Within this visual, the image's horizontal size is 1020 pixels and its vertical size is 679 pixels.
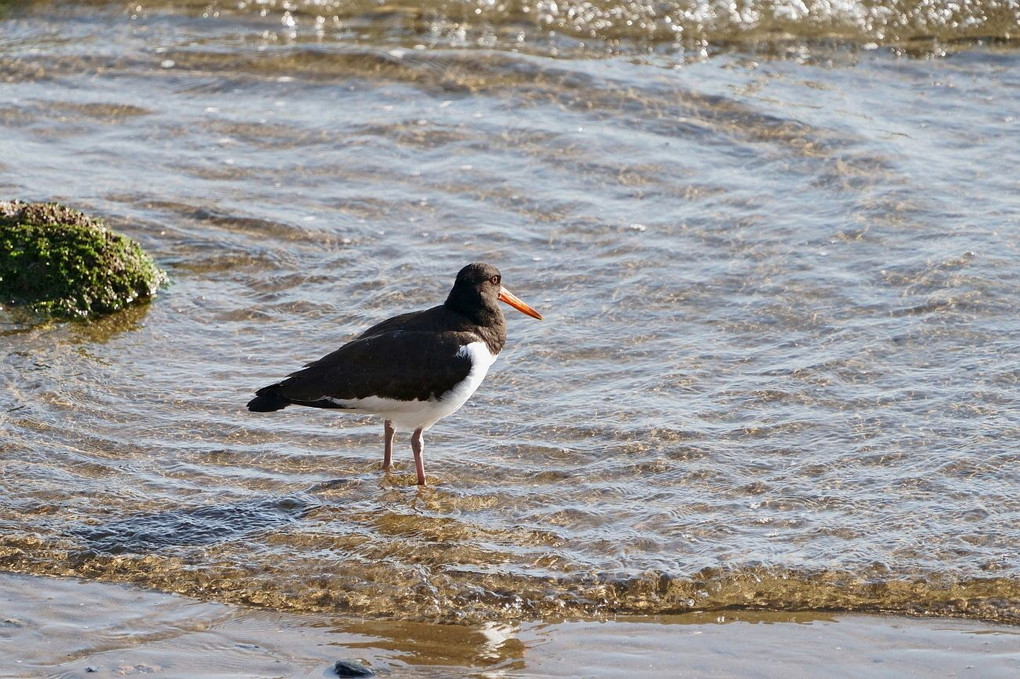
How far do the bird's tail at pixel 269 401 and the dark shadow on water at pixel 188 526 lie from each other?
0.49 m

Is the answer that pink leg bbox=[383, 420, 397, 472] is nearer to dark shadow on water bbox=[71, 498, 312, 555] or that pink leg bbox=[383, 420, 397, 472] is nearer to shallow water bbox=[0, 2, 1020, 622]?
shallow water bbox=[0, 2, 1020, 622]

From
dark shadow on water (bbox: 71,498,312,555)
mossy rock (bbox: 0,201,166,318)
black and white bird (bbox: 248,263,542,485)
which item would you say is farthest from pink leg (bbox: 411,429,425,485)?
mossy rock (bbox: 0,201,166,318)

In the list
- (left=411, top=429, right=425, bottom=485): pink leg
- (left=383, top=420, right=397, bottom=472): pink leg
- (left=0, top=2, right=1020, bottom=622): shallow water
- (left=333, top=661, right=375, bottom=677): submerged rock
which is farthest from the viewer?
(left=383, top=420, right=397, bottom=472): pink leg

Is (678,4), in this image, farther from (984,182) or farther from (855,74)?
(984,182)

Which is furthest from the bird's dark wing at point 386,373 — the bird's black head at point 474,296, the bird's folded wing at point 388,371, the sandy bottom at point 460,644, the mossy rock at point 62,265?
the mossy rock at point 62,265

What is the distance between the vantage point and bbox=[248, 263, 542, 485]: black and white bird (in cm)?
655

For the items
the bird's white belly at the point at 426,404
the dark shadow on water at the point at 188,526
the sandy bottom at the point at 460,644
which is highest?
the bird's white belly at the point at 426,404

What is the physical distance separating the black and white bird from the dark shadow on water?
519mm

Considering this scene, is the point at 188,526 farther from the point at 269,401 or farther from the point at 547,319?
the point at 547,319

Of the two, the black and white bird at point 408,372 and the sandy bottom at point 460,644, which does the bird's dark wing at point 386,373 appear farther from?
the sandy bottom at point 460,644

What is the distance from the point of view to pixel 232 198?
10.5 metres

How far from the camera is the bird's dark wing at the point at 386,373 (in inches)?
257

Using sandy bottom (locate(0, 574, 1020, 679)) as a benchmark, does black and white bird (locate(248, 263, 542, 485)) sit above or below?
above

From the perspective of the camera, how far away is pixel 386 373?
6.56 metres
